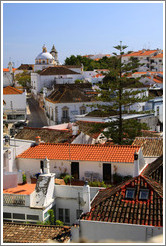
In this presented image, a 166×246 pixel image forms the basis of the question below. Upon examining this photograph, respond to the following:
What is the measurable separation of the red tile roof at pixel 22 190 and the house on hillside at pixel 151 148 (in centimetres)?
689

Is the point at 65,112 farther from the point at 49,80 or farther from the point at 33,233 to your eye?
the point at 33,233

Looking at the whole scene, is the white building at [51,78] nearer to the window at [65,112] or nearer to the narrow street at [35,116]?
the narrow street at [35,116]

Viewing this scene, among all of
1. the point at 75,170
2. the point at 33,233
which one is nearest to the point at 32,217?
the point at 33,233

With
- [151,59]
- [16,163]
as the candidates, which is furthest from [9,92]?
[151,59]

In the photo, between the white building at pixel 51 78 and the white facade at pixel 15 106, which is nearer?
the white facade at pixel 15 106

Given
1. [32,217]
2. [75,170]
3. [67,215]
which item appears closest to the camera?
[32,217]

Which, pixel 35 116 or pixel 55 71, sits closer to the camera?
pixel 35 116

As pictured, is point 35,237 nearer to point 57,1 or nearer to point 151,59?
point 57,1

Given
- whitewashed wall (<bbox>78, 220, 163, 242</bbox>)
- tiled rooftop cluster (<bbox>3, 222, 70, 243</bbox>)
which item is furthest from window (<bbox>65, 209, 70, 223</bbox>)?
whitewashed wall (<bbox>78, 220, 163, 242</bbox>)

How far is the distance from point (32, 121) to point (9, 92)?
4.49m

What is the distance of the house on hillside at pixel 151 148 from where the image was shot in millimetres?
18344

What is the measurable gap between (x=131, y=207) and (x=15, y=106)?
3573 centimetres

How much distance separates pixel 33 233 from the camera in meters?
10.0

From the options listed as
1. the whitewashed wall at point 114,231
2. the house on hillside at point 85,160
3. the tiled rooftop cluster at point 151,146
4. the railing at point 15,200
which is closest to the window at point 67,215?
the railing at point 15,200
